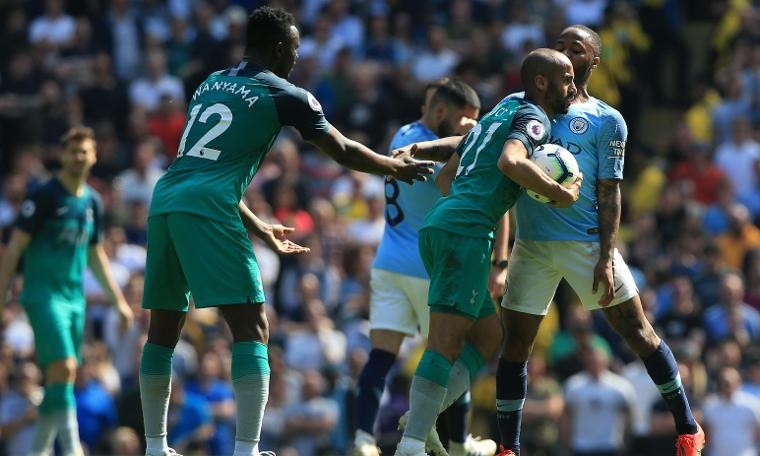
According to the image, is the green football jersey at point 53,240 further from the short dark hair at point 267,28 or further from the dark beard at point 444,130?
the short dark hair at point 267,28

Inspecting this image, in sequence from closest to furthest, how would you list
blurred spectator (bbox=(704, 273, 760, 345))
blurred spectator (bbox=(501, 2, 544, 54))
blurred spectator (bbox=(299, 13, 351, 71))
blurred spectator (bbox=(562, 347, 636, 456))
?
blurred spectator (bbox=(562, 347, 636, 456)), blurred spectator (bbox=(704, 273, 760, 345)), blurred spectator (bbox=(501, 2, 544, 54)), blurred spectator (bbox=(299, 13, 351, 71))

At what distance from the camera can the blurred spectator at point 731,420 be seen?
632 inches

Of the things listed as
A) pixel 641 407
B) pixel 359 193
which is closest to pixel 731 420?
pixel 641 407

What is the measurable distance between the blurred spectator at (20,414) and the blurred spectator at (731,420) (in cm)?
710

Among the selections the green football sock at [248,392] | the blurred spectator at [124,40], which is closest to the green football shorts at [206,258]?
the green football sock at [248,392]

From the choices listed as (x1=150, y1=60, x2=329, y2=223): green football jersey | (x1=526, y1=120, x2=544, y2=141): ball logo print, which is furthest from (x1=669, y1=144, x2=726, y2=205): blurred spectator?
(x1=150, y1=60, x2=329, y2=223): green football jersey

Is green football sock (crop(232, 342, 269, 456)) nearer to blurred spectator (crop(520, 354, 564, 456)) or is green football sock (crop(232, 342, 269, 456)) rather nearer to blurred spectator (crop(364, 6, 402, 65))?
blurred spectator (crop(520, 354, 564, 456))

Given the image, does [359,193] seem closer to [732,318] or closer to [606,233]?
[732,318]

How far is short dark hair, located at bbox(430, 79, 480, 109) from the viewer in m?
10.8

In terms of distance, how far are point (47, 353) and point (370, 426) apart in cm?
299

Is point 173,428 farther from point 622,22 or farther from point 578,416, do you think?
point 622,22

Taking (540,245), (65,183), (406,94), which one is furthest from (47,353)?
(406,94)

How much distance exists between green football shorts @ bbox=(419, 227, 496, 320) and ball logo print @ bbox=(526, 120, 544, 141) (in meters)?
0.69

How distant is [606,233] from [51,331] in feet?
16.2
